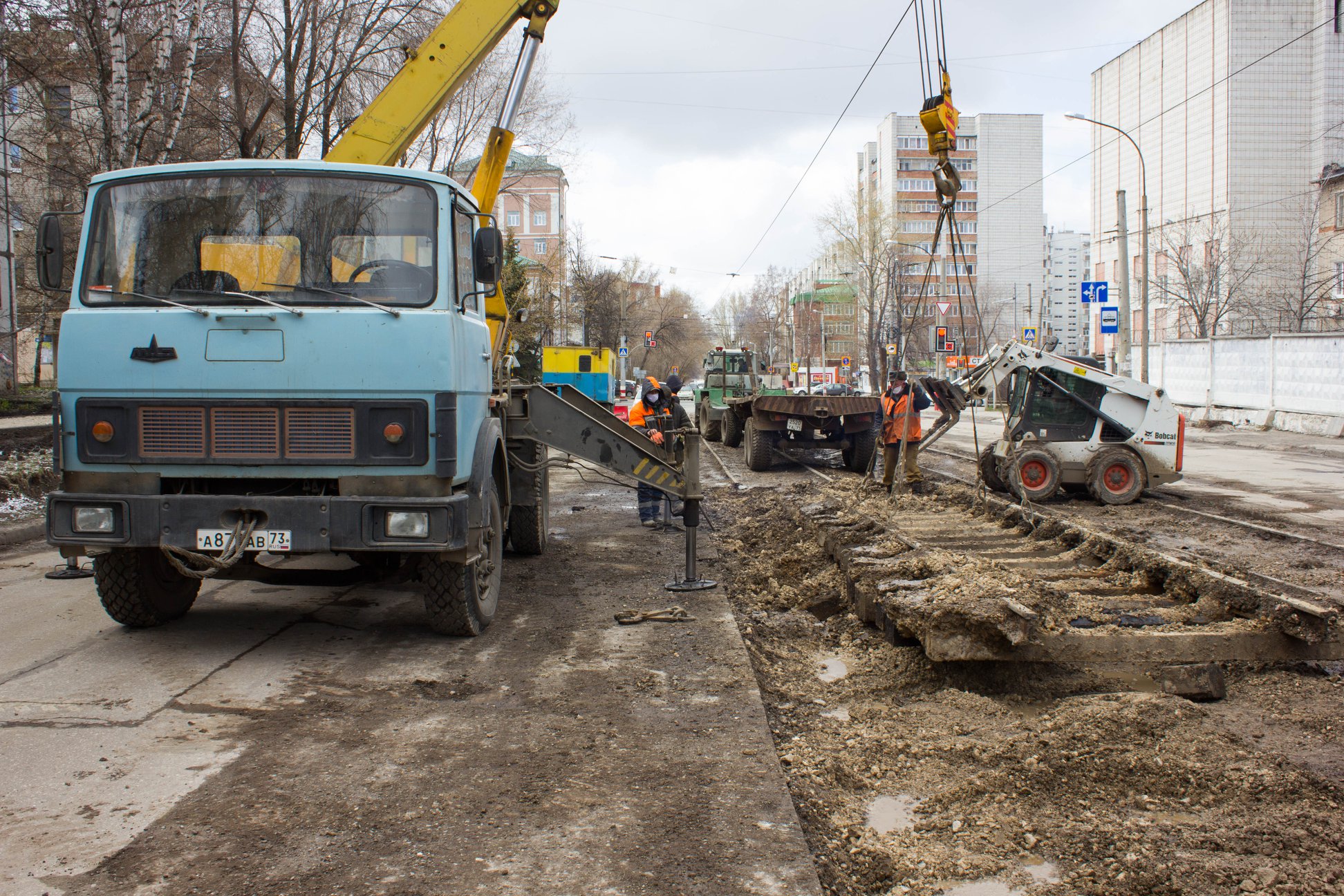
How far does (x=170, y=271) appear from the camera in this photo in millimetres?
5609

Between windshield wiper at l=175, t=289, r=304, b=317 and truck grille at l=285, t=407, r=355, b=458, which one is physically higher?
windshield wiper at l=175, t=289, r=304, b=317

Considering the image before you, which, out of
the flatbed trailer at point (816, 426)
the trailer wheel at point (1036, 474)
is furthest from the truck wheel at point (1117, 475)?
the flatbed trailer at point (816, 426)

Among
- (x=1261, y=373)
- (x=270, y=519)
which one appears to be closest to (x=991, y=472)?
(x=270, y=519)

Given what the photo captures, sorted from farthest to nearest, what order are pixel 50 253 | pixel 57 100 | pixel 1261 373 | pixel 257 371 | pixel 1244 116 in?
pixel 1244 116 → pixel 1261 373 → pixel 57 100 → pixel 50 253 → pixel 257 371

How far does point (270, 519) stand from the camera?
5406 mm

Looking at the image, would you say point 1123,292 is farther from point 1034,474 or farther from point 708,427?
point 1034,474

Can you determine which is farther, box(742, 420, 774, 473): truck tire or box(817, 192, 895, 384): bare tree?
box(817, 192, 895, 384): bare tree

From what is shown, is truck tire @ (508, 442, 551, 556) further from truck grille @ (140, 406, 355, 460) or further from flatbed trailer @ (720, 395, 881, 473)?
flatbed trailer @ (720, 395, 881, 473)

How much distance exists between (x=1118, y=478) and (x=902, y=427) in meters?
2.74

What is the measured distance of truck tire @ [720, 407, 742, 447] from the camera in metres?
22.2

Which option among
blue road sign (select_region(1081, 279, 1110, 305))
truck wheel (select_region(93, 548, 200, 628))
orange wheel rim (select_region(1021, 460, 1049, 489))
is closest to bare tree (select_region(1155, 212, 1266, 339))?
blue road sign (select_region(1081, 279, 1110, 305))

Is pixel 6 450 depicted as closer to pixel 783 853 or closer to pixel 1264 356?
pixel 783 853

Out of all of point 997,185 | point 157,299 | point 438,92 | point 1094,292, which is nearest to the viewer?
point 157,299

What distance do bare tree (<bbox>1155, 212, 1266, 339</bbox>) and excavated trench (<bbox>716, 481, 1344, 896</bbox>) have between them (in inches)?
1549
